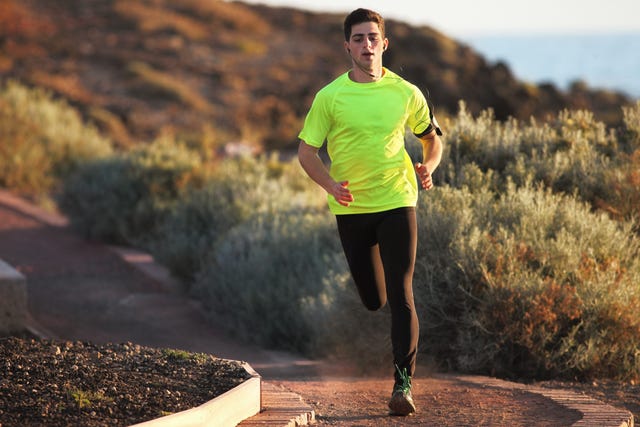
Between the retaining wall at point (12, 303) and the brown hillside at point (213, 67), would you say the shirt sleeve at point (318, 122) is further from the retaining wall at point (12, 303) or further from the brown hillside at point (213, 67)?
the brown hillside at point (213, 67)

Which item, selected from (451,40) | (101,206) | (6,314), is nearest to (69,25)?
(451,40)

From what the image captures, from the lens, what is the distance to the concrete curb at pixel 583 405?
571 centimetres

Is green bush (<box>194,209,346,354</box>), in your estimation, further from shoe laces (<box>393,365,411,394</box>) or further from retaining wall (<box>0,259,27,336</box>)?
shoe laces (<box>393,365,411,394</box>)

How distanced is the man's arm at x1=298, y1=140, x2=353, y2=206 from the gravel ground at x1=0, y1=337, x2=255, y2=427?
1.05m

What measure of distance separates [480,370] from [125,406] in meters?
3.06

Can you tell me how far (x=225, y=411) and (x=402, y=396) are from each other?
104 centimetres

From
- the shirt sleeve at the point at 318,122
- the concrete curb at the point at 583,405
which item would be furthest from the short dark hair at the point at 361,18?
the concrete curb at the point at 583,405

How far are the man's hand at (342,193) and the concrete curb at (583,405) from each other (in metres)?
1.64

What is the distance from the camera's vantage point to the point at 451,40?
160 ft

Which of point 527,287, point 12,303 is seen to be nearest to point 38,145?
point 12,303

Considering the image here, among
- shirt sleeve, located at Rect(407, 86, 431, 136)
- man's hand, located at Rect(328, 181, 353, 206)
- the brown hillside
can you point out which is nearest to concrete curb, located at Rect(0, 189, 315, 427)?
man's hand, located at Rect(328, 181, 353, 206)

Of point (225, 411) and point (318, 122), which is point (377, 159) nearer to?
point (318, 122)

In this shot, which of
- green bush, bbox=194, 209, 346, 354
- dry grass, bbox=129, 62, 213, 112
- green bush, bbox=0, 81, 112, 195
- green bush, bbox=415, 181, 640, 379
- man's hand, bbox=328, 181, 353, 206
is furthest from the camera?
dry grass, bbox=129, 62, 213, 112

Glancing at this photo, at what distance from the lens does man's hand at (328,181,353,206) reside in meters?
5.47
